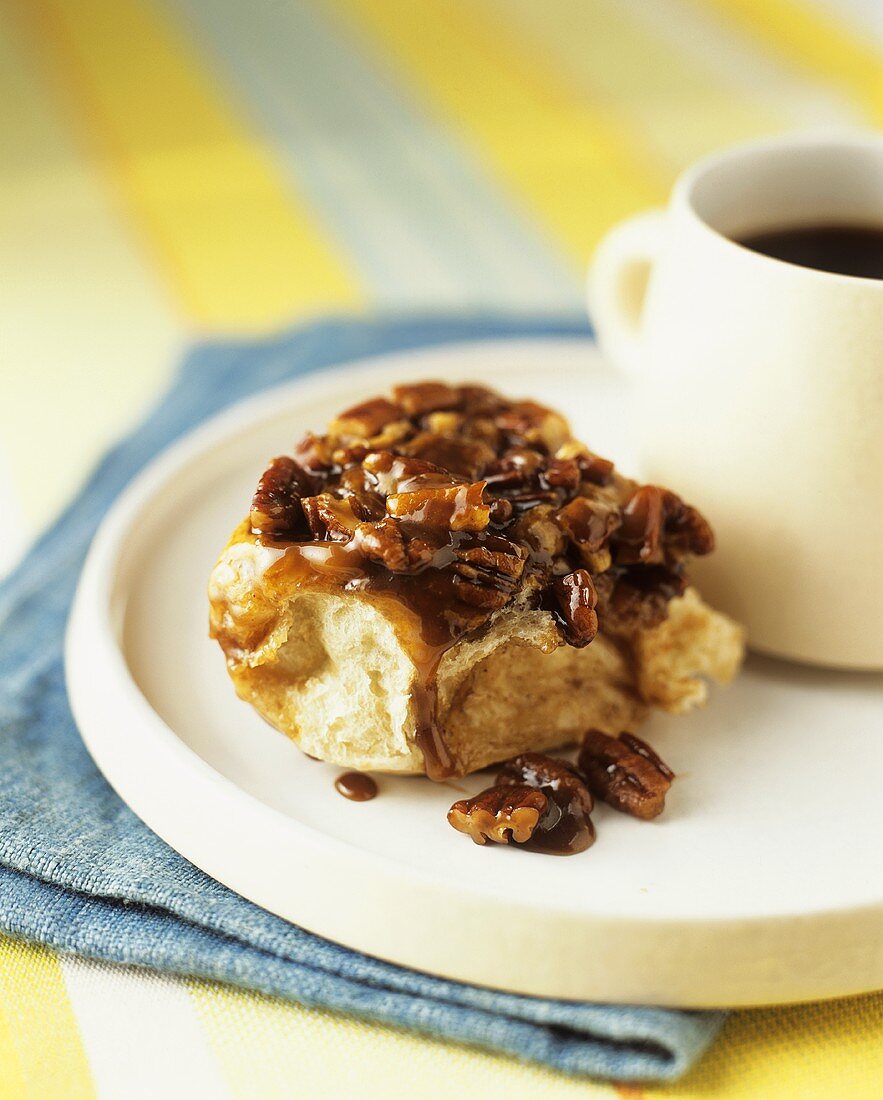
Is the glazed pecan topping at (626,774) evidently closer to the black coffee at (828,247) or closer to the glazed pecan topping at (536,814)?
the glazed pecan topping at (536,814)

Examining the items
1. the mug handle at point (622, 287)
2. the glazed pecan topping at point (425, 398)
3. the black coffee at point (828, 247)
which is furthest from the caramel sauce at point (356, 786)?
the black coffee at point (828, 247)

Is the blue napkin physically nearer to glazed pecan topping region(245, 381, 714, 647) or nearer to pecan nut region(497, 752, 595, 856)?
pecan nut region(497, 752, 595, 856)

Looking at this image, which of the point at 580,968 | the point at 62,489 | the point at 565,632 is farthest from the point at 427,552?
the point at 62,489

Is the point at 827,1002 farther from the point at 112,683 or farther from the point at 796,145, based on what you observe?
the point at 796,145

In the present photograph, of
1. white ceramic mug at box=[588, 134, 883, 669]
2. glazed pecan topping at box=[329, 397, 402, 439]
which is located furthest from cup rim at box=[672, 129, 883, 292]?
glazed pecan topping at box=[329, 397, 402, 439]

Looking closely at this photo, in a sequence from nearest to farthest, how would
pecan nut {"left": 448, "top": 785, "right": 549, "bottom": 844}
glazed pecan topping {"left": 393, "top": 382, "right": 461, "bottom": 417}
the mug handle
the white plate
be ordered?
the white plate → pecan nut {"left": 448, "top": 785, "right": 549, "bottom": 844} → glazed pecan topping {"left": 393, "top": 382, "right": 461, "bottom": 417} → the mug handle

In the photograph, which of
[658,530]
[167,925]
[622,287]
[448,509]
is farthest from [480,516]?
[622,287]

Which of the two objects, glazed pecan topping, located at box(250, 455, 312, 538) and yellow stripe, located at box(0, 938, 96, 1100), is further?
glazed pecan topping, located at box(250, 455, 312, 538)

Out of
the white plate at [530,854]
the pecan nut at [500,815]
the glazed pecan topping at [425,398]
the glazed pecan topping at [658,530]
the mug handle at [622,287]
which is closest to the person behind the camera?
the white plate at [530,854]
